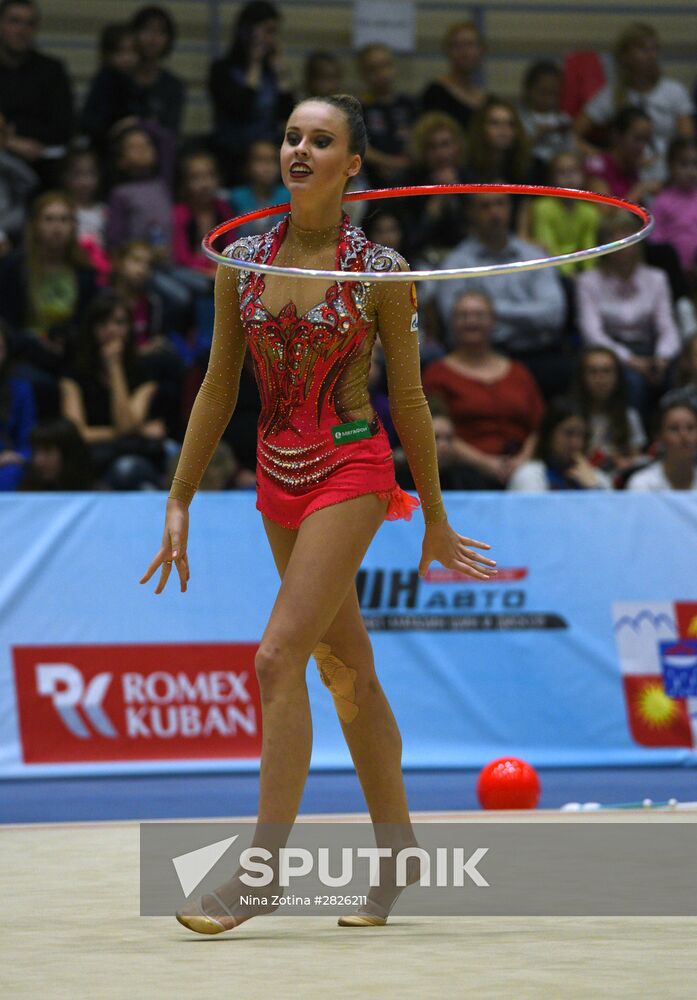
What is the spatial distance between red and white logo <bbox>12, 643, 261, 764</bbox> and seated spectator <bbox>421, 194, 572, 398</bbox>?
3.22 m

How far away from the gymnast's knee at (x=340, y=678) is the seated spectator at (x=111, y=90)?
23.7 feet

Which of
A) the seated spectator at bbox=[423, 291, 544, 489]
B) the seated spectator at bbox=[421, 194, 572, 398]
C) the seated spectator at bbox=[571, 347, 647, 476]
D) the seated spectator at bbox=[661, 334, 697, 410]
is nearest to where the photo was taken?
the seated spectator at bbox=[423, 291, 544, 489]

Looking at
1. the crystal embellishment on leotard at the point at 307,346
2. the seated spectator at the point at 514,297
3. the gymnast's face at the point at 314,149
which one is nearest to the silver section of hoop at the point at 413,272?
the crystal embellishment on leotard at the point at 307,346

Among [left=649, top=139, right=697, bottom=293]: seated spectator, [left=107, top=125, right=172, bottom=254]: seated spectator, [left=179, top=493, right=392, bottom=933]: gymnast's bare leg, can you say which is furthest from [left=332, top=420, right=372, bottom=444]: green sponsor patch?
[left=649, top=139, right=697, bottom=293]: seated spectator

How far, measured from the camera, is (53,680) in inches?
276

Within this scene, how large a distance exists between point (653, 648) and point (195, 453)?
13.2 ft

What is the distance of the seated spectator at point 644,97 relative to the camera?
37.5 feet

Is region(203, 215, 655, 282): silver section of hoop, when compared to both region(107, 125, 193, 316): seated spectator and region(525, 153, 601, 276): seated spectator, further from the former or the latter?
region(525, 153, 601, 276): seated spectator

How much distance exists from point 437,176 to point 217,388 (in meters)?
6.57

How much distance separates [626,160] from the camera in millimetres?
11234

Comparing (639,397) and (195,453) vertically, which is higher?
(195,453)

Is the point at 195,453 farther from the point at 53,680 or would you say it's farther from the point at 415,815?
the point at 53,680

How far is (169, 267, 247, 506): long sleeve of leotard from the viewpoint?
147 inches

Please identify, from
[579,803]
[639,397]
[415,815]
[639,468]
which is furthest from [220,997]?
[639,397]
